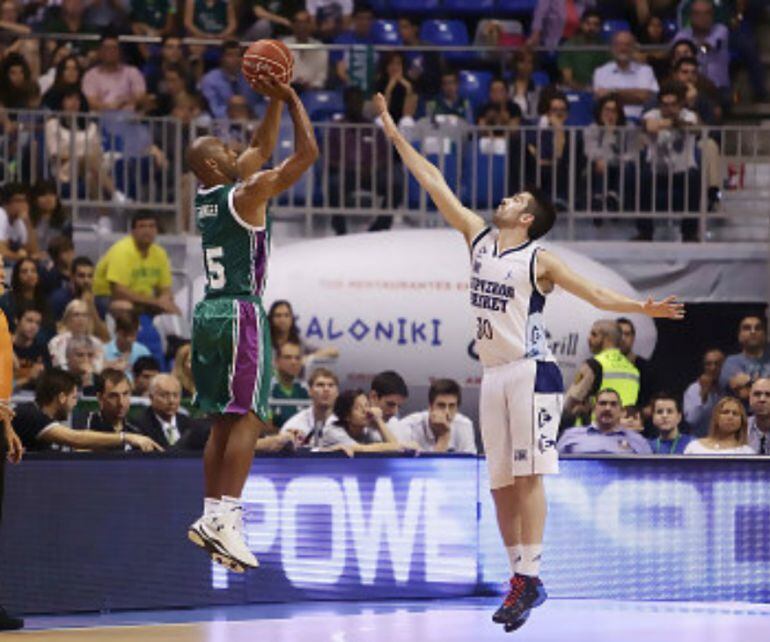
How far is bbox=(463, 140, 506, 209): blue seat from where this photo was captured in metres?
22.2

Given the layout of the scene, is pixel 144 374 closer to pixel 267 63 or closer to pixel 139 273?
pixel 139 273

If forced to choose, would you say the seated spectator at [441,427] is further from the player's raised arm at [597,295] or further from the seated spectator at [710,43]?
the seated spectator at [710,43]

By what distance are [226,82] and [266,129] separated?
1098 cm

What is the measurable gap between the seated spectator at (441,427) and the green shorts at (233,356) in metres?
3.96

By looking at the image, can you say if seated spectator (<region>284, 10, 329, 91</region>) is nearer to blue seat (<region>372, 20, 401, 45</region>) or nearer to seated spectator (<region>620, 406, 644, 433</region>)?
blue seat (<region>372, 20, 401, 45</region>)

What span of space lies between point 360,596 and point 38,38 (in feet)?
32.7

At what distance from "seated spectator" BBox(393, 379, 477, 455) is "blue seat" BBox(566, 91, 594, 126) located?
23.1 feet

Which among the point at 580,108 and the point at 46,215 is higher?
the point at 580,108

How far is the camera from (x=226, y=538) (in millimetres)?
12305

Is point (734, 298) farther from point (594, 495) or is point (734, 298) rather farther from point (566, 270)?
point (566, 270)

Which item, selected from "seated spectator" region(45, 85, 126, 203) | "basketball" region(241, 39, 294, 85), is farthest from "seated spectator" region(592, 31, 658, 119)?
"basketball" region(241, 39, 294, 85)

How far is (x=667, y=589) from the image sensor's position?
15.1 metres

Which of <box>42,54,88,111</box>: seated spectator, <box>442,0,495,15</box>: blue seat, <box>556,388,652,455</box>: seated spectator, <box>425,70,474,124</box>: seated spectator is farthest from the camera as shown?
<box>442,0,495,15</box>: blue seat

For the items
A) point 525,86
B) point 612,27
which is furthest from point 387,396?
point 612,27
